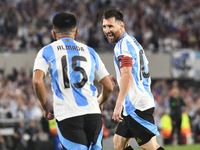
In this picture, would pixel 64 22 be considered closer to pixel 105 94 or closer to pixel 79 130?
pixel 105 94

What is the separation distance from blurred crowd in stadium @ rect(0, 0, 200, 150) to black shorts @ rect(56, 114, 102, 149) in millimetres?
7539

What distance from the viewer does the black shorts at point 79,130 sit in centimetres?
379

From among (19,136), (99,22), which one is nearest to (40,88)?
(19,136)

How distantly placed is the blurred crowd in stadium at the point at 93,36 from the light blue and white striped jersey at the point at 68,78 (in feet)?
24.8

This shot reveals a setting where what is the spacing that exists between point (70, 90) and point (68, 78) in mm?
126

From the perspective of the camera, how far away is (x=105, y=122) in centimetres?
1276

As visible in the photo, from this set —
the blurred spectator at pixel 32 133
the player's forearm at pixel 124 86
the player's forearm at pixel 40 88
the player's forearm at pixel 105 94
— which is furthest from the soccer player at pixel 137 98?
the blurred spectator at pixel 32 133

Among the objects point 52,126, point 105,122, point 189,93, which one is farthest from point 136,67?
point 189,93

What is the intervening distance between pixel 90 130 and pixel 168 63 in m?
16.3

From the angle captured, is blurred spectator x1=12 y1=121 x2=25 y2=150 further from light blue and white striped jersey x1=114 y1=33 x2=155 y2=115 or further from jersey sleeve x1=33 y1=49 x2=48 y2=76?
jersey sleeve x1=33 y1=49 x2=48 y2=76

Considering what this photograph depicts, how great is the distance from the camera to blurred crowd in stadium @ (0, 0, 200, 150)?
12.0m

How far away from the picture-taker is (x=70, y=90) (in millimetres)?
3863

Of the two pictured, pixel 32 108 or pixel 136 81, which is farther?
pixel 32 108

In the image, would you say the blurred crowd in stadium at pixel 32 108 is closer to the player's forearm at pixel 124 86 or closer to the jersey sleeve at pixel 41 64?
the player's forearm at pixel 124 86
